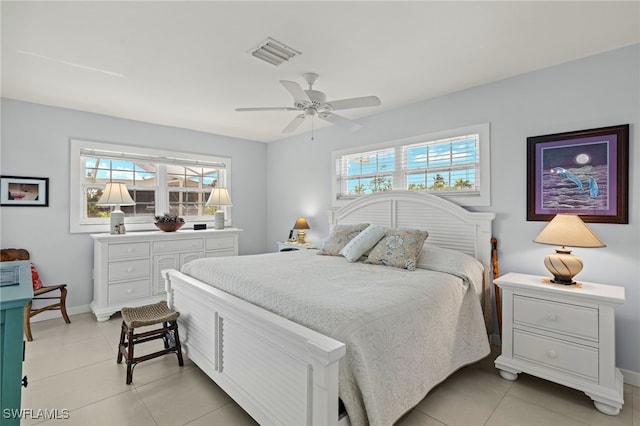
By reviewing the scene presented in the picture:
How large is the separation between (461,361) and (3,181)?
479 cm

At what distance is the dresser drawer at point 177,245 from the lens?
13.4 feet

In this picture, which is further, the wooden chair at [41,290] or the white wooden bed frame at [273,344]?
the wooden chair at [41,290]

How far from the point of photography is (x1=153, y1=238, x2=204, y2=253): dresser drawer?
4.09 meters

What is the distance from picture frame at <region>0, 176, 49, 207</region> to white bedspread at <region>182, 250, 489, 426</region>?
7.39 ft

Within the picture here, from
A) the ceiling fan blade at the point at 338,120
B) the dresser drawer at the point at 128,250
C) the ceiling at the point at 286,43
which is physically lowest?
the dresser drawer at the point at 128,250

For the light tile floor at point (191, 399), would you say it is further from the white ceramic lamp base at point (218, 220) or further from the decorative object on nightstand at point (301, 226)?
the decorative object on nightstand at point (301, 226)

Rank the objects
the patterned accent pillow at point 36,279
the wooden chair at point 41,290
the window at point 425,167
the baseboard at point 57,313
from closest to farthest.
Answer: the window at point 425,167
the wooden chair at point 41,290
the patterned accent pillow at point 36,279
the baseboard at point 57,313

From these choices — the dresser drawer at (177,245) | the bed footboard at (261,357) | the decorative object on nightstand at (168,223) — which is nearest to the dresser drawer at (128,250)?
the dresser drawer at (177,245)

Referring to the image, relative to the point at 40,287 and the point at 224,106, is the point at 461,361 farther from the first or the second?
the point at 40,287

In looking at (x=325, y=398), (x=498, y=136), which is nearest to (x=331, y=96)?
(x=498, y=136)

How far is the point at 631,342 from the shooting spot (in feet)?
7.82

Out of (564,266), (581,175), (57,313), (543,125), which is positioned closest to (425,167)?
(543,125)

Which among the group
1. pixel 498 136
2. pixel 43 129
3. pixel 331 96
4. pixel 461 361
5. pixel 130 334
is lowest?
pixel 461 361

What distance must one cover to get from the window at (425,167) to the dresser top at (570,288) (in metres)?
0.88
